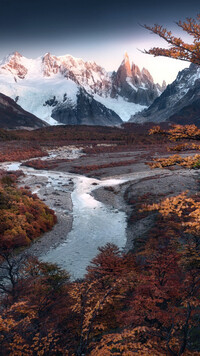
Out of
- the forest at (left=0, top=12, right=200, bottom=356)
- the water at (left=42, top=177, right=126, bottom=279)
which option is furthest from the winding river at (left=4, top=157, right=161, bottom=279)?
the forest at (left=0, top=12, right=200, bottom=356)

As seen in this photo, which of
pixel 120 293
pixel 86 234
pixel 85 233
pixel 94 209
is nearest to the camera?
pixel 120 293

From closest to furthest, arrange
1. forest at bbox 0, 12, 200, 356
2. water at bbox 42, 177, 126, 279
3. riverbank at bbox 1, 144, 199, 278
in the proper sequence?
forest at bbox 0, 12, 200, 356 < water at bbox 42, 177, 126, 279 < riverbank at bbox 1, 144, 199, 278

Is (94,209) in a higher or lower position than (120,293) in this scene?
lower

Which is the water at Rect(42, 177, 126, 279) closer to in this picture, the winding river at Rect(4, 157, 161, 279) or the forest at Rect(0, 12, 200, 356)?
the winding river at Rect(4, 157, 161, 279)

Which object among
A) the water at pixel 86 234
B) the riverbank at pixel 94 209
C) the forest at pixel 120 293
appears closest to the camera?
the forest at pixel 120 293

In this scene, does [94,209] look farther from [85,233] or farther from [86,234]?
[86,234]

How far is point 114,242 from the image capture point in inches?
821

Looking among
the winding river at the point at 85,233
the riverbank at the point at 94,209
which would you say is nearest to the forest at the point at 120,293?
the riverbank at the point at 94,209

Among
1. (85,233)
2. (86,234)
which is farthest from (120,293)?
(85,233)

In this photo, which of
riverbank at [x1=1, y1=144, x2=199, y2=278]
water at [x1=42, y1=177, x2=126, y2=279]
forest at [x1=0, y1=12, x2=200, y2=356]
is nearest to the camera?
forest at [x1=0, y1=12, x2=200, y2=356]

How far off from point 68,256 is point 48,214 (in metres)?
7.94

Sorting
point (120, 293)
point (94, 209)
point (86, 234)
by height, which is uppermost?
point (120, 293)

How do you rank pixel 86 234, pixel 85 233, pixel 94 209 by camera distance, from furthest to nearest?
1. pixel 94 209
2. pixel 85 233
3. pixel 86 234

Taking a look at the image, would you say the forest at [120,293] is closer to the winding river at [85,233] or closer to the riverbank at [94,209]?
the riverbank at [94,209]
